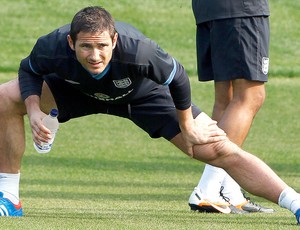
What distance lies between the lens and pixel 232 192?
31.8ft

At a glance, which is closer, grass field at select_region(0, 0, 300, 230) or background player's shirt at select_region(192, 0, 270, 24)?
grass field at select_region(0, 0, 300, 230)

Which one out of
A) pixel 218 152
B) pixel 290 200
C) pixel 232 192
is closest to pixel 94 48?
pixel 218 152

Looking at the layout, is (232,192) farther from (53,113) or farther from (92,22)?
(92,22)

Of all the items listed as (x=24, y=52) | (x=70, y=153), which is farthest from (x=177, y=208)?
(x=24, y=52)

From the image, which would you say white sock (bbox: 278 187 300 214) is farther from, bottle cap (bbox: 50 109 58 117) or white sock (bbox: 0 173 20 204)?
white sock (bbox: 0 173 20 204)

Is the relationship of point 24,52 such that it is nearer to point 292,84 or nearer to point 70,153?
point 292,84

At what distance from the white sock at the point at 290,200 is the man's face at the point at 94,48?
5.17 ft

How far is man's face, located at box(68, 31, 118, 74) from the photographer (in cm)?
789

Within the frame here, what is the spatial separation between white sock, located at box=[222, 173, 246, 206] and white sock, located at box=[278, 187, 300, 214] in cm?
128

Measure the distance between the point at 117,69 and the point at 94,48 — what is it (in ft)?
0.92

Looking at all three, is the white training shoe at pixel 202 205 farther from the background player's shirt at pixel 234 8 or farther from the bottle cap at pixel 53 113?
the bottle cap at pixel 53 113

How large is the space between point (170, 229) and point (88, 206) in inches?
77.5

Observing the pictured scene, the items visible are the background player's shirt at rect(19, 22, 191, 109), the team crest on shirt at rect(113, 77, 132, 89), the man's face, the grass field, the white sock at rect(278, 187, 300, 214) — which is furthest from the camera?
the grass field

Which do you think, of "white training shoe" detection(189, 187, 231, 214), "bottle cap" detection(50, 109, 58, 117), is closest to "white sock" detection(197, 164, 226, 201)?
"white training shoe" detection(189, 187, 231, 214)
